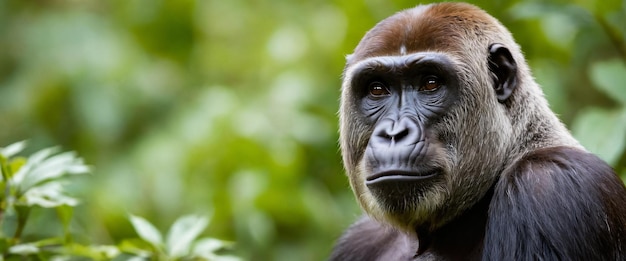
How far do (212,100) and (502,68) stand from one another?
485 cm

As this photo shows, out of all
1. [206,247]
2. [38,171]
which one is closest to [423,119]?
[206,247]

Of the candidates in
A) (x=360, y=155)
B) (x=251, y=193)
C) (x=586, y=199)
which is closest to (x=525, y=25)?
(x=251, y=193)

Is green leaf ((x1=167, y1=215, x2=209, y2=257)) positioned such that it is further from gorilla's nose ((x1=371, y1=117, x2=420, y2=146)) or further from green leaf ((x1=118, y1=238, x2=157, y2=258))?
gorilla's nose ((x1=371, y1=117, x2=420, y2=146))

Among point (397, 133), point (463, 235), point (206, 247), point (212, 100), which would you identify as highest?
point (212, 100)

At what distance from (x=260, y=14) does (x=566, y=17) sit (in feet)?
18.8

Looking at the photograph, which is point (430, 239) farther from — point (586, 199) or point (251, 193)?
point (251, 193)

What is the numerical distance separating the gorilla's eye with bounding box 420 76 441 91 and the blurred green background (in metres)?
2.56

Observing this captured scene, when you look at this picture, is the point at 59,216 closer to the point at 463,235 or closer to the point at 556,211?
the point at 463,235

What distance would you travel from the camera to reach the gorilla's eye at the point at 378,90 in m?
5.15

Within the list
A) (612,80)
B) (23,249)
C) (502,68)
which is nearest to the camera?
(23,249)

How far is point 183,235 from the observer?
496 centimetres

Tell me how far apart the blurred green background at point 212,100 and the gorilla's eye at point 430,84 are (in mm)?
2559

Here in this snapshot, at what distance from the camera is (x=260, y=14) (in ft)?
39.8

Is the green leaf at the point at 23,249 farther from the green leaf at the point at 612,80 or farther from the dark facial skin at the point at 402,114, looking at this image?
the green leaf at the point at 612,80
